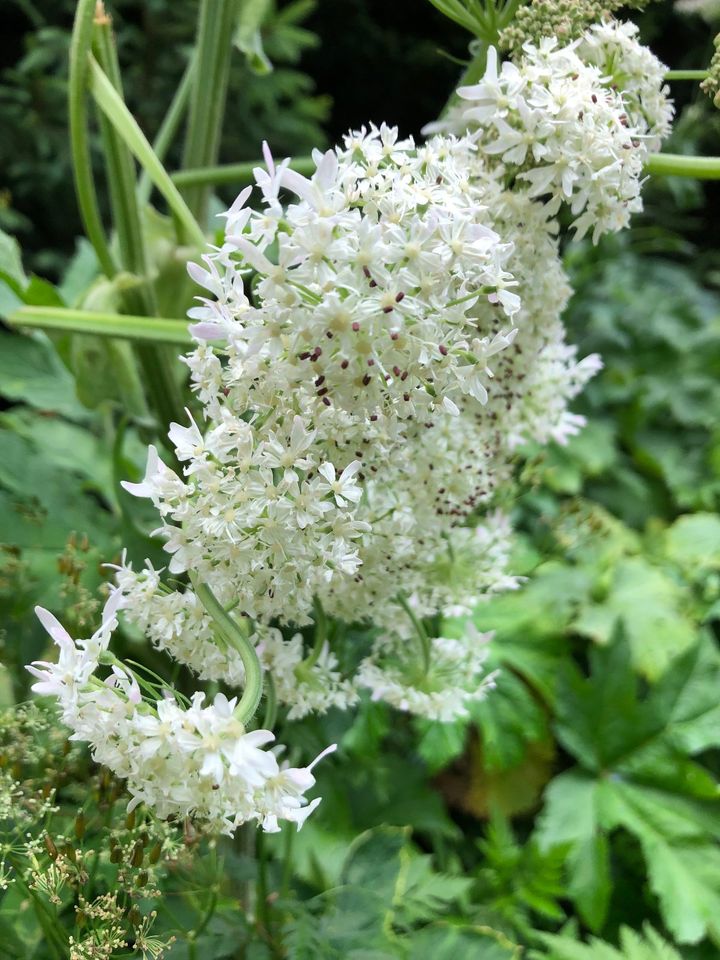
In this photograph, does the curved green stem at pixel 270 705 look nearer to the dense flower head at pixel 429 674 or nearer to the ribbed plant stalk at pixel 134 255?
the dense flower head at pixel 429 674

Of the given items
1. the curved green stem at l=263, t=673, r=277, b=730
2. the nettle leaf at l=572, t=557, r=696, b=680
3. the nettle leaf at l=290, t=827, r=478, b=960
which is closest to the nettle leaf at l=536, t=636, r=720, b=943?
the nettle leaf at l=572, t=557, r=696, b=680

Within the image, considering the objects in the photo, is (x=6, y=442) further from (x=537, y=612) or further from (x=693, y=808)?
(x=693, y=808)

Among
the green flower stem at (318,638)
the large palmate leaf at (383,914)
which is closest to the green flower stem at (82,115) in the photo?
the green flower stem at (318,638)

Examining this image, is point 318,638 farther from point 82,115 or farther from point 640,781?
point 640,781

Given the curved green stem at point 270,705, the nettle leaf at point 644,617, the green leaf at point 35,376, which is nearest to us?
the curved green stem at point 270,705

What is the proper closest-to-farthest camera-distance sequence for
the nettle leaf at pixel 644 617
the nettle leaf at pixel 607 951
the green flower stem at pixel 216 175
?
the green flower stem at pixel 216 175
the nettle leaf at pixel 607 951
the nettle leaf at pixel 644 617

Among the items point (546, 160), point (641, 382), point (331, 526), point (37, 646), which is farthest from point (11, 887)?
point (641, 382)
